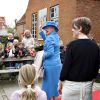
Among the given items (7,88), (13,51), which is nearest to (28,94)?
(7,88)

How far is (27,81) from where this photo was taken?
3.33m

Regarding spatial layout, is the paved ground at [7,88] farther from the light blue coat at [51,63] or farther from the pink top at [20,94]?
the pink top at [20,94]

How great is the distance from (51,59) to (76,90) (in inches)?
78.4

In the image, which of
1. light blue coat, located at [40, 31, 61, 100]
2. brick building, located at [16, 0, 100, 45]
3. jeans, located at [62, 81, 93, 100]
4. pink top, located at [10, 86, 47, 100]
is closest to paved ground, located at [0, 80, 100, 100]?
light blue coat, located at [40, 31, 61, 100]

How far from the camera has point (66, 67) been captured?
379 cm

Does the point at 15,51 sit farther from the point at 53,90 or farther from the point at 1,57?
the point at 53,90

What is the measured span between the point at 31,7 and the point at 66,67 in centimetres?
2194

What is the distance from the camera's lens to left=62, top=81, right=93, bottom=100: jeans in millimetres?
3844

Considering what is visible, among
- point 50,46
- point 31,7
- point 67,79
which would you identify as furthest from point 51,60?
point 31,7

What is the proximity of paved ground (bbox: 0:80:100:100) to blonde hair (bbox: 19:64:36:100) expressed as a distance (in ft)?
13.3

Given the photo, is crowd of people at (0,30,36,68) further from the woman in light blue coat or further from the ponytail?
the ponytail

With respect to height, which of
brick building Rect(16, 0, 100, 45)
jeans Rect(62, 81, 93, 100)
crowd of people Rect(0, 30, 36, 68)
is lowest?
jeans Rect(62, 81, 93, 100)

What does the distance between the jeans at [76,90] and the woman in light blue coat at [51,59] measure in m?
1.79

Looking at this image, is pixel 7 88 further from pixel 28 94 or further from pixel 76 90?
pixel 28 94
